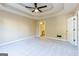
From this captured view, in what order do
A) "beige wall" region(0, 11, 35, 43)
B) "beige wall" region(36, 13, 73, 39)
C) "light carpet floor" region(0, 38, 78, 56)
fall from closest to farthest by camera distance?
"light carpet floor" region(0, 38, 78, 56) < "beige wall" region(0, 11, 35, 43) < "beige wall" region(36, 13, 73, 39)

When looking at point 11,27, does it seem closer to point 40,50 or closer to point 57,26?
point 40,50

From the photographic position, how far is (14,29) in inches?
273

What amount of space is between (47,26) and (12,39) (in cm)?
444

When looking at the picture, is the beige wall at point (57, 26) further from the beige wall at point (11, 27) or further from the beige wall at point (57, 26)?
the beige wall at point (11, 27)

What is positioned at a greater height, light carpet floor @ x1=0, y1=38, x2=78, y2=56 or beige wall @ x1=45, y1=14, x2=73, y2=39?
beige wall @ x1=45, y1=14, x2=73, y2=39

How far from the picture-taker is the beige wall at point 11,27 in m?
5.74

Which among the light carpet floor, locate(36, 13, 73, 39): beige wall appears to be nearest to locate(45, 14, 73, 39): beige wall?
locate(36, 13, 73, 39): beige wall

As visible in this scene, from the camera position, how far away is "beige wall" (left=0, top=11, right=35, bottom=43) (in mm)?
5738

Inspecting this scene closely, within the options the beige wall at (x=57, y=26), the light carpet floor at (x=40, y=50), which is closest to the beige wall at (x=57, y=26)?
the beige wall at (x=57, y=26)

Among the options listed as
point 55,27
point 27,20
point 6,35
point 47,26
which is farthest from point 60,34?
point 6,35

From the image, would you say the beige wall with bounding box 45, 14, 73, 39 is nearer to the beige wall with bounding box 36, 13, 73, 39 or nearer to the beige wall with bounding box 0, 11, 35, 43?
the beige wall with bounding box 36, 13, 73, 39

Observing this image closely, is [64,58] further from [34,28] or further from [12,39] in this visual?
[34,28]

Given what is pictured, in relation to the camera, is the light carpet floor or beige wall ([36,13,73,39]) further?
beige wall ([36,13,73,39])

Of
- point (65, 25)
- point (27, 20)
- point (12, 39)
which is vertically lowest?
point (12, 39)
